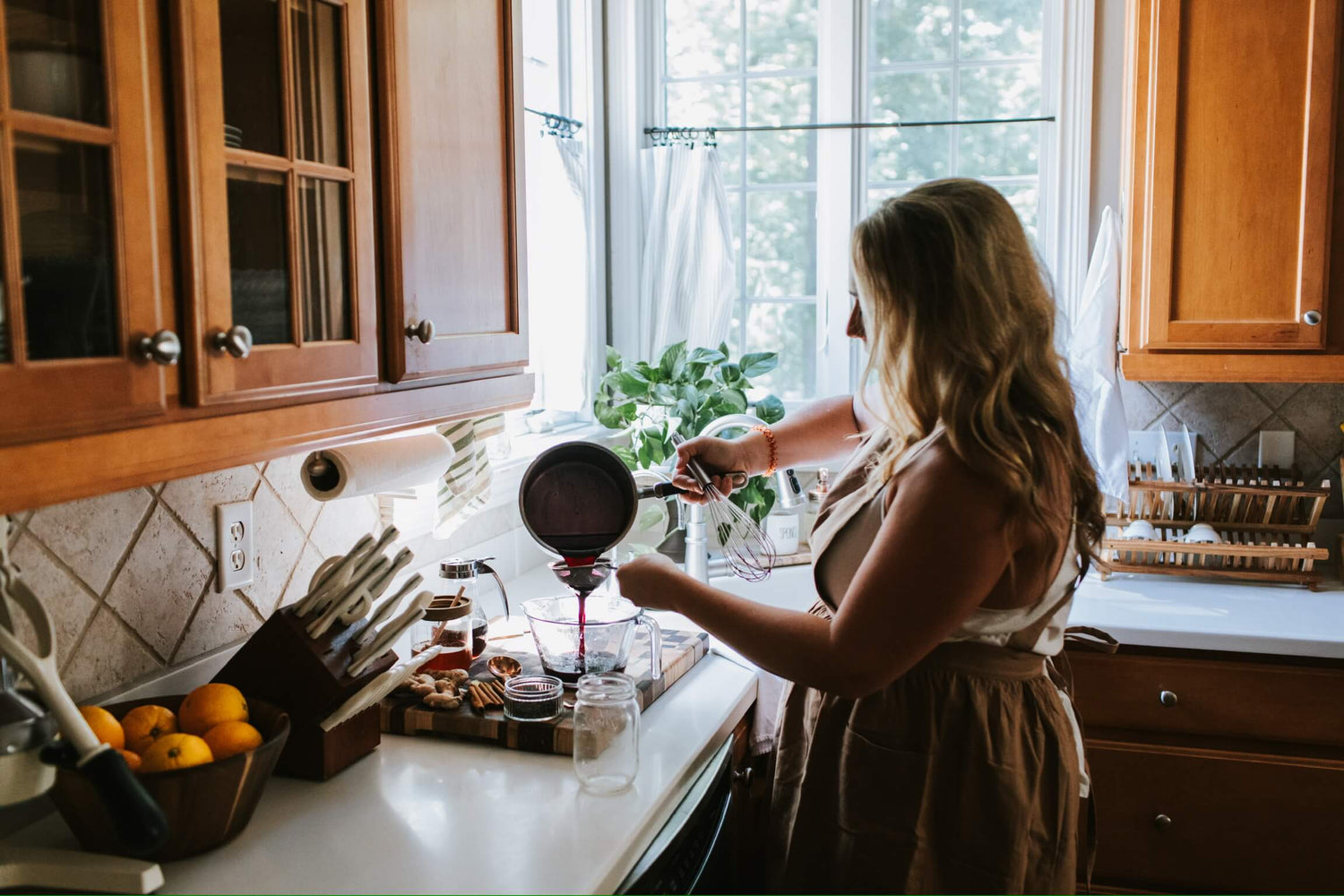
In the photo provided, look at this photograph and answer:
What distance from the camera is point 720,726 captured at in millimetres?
1616

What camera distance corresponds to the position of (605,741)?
137 centimetres

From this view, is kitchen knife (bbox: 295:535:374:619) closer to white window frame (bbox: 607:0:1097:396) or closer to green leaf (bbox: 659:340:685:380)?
green leaf (bbox: 659:340:685:380)

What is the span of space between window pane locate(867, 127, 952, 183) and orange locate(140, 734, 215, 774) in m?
2.35

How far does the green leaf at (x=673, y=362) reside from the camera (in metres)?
2.67

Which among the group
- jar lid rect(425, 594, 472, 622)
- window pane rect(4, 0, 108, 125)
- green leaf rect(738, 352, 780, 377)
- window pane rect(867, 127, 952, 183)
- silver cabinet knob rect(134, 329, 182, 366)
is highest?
window pane rect(867, 127, 952, 183)

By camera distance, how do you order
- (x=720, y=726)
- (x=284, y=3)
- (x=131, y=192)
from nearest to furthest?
(x=131, y=192), (x=284, y=3), (x=720, y=726)

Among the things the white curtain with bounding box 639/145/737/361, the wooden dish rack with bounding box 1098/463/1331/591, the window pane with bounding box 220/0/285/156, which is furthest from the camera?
the white curtain with bounding box 639/145/737/361

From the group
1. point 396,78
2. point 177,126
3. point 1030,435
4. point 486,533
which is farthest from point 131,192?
point 486,533

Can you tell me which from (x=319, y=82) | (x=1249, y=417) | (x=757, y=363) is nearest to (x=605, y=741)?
(x=319, y=82)

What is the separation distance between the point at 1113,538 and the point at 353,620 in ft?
5.83

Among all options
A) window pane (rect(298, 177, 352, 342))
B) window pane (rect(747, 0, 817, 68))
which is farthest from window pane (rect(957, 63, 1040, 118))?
window pane (rect(298, 177, 352, 342))

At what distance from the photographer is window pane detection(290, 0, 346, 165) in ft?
3.86

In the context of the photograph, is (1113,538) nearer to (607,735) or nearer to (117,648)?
(607,735)

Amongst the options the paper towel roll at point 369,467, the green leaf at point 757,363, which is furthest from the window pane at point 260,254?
the green leaf at point 757,363
